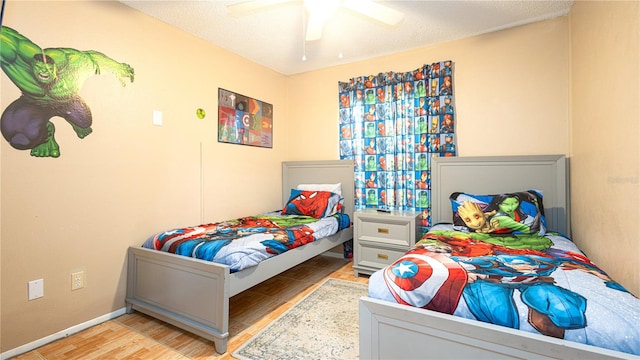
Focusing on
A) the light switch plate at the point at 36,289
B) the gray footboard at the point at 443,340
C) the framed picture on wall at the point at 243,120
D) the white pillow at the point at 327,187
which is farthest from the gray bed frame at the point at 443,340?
the framed picture on wall at the point at 243,120

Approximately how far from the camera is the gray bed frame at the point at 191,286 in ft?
5.33

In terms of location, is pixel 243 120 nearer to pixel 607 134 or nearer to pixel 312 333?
pixel 312 333

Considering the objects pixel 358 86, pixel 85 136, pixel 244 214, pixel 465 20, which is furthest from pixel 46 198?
pixel 465 20

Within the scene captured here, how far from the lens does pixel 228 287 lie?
163cm

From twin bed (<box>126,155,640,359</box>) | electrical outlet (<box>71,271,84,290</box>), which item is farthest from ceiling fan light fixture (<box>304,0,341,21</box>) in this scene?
electrical outlet (<box>71,271,84,290</box>)

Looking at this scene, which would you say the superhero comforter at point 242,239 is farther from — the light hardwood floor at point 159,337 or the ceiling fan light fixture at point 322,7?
the ceiling fan light fixture at point 322,7

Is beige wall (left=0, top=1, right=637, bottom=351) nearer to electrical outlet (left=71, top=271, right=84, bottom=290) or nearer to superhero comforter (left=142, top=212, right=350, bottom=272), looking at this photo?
electrical outlet (left=71, top=271, right=84, bottom=290)

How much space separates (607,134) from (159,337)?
2.92 metres

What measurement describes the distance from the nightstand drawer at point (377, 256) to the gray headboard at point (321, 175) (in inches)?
25.7

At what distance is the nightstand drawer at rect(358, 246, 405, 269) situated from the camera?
2.66m

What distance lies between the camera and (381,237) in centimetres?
272

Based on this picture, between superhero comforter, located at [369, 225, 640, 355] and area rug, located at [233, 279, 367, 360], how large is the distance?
0.59 m

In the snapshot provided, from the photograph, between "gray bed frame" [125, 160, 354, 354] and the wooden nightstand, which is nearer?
"gray bed frame" [125, 160, 354, 354]

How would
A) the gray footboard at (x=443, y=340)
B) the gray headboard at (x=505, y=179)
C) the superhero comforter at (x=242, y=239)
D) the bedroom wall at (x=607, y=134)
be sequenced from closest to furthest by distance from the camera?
1. the gray footboard at (x=443, y=340)
2. the bedroom wall at (x=607, y=134)
3. the superhero comforter at (x=242, y=239)
4. the gray headboard at (x=505, y=179)
